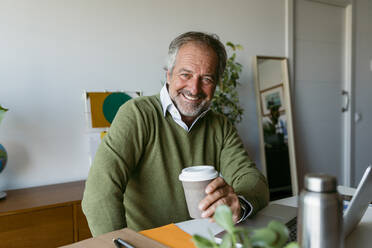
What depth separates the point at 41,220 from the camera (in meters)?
1.74

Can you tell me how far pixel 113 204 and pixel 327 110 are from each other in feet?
10.9

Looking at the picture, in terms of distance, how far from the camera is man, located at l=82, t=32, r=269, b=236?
1.12 metres

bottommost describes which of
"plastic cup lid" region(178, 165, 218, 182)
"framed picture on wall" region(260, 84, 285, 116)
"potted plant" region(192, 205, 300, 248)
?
"plastic cup lid" region(178, 165, 218, 182)

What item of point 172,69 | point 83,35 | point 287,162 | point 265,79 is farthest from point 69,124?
point 287,162

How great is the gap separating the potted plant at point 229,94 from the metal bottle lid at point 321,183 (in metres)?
2.13

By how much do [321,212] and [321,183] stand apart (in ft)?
0.17

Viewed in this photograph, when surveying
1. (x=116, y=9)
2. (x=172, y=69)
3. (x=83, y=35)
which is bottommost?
(x=172, y=69)

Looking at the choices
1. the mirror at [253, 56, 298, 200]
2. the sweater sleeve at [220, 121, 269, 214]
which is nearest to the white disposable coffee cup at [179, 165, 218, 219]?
the sweater sleeve at [220, 121, 269, 214]

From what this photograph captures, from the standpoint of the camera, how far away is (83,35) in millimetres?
2330

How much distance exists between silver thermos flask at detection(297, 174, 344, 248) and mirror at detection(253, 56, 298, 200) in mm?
2664

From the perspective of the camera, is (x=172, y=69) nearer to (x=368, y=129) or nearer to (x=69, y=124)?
(x=69, y=124)

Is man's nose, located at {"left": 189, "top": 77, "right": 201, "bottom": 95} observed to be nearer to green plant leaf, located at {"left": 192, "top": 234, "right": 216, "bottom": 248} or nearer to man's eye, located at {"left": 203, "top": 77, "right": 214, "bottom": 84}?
man's eye, located at {"left": 203, "top": 77, "right": 214, "bottom": 84}

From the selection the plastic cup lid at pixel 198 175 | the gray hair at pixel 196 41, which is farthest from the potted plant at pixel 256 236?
the gray hair at pixel 196 41

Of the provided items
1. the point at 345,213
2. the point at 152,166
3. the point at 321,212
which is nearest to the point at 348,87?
the point at 152,166
